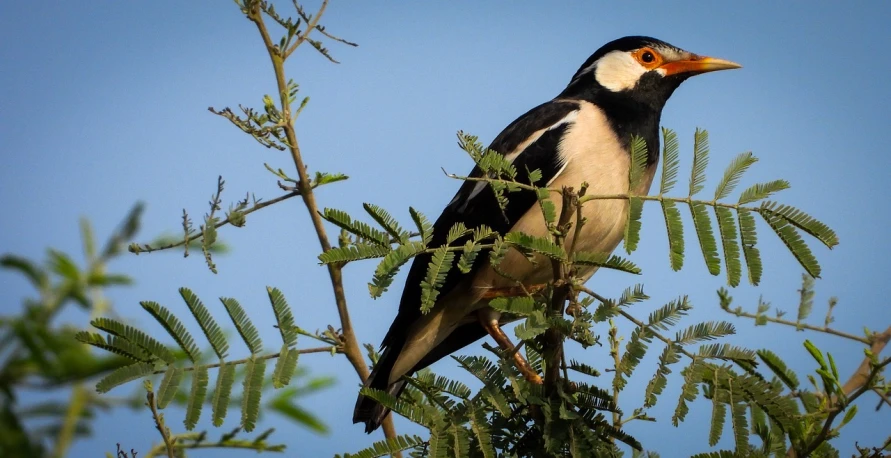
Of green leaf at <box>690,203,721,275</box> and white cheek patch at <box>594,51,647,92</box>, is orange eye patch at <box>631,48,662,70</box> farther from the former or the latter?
green leaf at <box>690,203,721,275</box>

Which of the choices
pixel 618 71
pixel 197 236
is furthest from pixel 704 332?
pixel 618 71

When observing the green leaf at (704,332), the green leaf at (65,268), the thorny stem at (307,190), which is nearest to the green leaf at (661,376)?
the green leaf at (704,332)

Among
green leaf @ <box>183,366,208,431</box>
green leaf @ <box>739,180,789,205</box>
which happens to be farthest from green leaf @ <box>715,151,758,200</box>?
green leaf @ <box>183,366,208,431</box>

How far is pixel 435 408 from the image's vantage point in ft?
13.4

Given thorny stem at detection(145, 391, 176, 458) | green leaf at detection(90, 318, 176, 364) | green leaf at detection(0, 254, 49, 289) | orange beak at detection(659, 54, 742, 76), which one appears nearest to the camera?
green leaf at detection(0, 254, 49, 289)

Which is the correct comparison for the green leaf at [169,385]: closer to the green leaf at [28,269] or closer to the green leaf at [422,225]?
the green leaf at [422,225]

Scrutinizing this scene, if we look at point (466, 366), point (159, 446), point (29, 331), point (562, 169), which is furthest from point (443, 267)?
point (29, 331)

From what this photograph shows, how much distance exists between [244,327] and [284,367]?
0.25 m

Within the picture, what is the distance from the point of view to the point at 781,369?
3885 millimetres

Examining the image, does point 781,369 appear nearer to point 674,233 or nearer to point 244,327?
point 674,233

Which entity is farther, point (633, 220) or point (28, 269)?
point (633, 220)

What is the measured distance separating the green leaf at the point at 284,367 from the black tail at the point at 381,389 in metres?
0.61

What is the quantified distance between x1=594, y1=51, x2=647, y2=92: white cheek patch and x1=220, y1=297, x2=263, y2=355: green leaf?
144 inches

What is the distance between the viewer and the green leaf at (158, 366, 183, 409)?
3.64 metres
